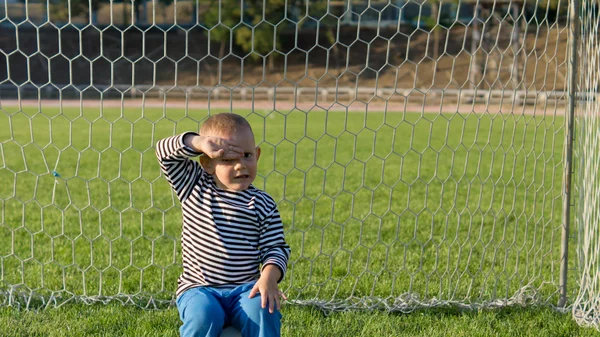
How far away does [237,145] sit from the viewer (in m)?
2.31

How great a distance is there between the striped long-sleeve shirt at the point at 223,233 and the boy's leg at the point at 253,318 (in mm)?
127

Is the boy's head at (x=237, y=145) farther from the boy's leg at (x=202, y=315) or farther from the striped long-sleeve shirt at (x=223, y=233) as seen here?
the boy's leg at (x=202, y=315)

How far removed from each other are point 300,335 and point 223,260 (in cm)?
86

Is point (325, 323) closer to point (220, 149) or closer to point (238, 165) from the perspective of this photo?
point (238, 165)

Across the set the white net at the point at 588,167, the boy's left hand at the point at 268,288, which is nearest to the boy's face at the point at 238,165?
the boy's left hand at the point at 268,288

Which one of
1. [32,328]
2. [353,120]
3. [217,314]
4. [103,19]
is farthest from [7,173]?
[103,19]

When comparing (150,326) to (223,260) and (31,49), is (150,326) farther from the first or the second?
(31,49)

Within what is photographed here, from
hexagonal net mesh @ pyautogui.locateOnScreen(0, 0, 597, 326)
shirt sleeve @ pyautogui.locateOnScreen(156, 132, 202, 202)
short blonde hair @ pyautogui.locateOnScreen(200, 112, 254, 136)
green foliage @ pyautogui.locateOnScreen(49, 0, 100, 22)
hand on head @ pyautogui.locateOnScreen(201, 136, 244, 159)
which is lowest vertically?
hexagonal net mesh @ pyautogui.locateOnScreen(0, 0, 597, 326)

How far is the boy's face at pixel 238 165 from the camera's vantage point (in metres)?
2.32

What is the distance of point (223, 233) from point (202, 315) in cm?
31

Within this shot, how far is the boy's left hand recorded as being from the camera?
2.19 m

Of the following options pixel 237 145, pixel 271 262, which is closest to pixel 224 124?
pixel 237 145

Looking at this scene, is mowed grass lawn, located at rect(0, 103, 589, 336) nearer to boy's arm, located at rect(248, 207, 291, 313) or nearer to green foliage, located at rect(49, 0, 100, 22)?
green foliage, located at rect(49, 0, 100, 22)

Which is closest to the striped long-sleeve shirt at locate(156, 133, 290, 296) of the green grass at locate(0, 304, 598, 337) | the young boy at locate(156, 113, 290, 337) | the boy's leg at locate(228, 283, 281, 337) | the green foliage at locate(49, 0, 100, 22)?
the young boy at locate(156, 113, 290, 337)
